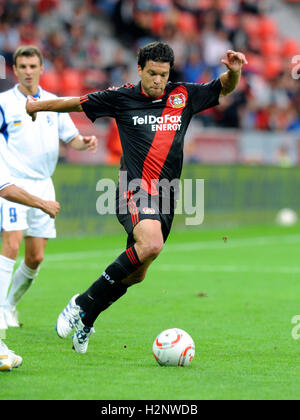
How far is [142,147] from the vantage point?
6.53 m

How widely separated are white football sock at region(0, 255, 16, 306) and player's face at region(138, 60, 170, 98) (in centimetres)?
202

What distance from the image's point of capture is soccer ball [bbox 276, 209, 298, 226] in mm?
20036

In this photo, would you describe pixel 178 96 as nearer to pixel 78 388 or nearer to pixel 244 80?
pixel 78 388

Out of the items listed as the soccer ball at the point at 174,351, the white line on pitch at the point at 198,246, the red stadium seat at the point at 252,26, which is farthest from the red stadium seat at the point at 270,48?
the soccer ball at the point at 174,351

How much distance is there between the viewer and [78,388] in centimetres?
506

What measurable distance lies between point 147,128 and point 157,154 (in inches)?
8.9

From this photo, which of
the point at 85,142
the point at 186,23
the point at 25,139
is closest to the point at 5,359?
the point at 25,139

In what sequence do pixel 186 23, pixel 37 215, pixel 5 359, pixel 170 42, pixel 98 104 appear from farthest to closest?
pixel 186 23 < pixel 170 42 < pixel 37 215 < pixel 98 104 < pixel 5 359

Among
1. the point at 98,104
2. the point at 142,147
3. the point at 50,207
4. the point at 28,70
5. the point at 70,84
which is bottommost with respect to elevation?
the point at 50,207

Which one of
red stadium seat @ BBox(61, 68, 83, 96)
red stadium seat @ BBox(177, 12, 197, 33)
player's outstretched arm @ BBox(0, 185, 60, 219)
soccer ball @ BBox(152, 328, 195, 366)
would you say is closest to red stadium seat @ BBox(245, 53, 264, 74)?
red stadium seat @ BBox(177, 12, 197, 33)

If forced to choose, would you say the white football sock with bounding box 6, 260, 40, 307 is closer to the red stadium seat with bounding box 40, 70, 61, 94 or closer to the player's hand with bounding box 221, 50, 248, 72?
the player's hand with bounding box 221, 50, 248, 72

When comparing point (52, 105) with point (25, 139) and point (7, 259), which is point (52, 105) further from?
Answer: point (7, 259)

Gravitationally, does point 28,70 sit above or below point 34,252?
above

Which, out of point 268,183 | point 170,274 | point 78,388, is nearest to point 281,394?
point 78,388
